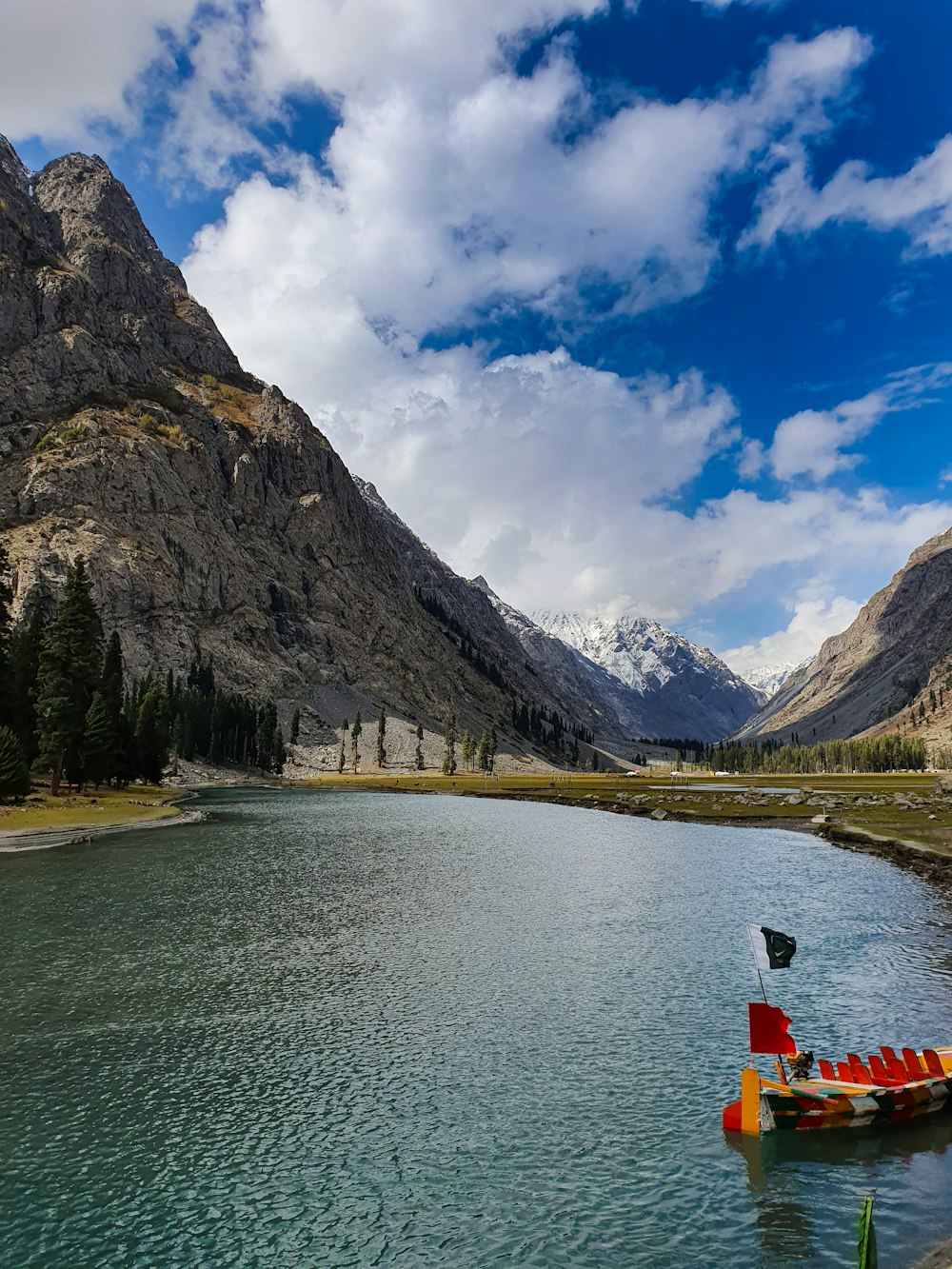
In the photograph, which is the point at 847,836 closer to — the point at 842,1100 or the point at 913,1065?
the point at 913,1065

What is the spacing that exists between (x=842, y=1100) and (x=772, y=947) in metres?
4.53

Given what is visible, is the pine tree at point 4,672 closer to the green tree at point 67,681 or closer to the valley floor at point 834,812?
the green tree at point 67,681

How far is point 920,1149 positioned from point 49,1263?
21.3 metres

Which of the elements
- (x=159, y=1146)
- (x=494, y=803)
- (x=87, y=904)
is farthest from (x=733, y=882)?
(x=494, y=803)

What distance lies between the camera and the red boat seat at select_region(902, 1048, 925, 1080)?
22422mm

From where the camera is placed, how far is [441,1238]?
54.4 feet

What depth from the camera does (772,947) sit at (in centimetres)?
2494

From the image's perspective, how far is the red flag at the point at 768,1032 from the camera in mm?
22812

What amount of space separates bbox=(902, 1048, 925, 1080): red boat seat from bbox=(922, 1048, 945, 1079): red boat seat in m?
0.28

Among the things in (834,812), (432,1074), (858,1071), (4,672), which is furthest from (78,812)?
(834,812)

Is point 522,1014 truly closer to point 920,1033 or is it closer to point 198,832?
point 920,1033

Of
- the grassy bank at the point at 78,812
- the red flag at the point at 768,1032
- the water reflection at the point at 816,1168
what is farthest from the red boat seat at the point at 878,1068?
the grassy bank at the point at 78,812

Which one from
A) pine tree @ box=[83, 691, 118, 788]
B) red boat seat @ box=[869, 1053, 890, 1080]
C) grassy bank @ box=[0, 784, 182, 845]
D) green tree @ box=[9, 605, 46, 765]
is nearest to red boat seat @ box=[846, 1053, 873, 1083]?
red boat seat @ box=[869, 1053, 890, 1080]

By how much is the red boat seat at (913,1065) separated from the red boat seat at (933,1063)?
28cm
